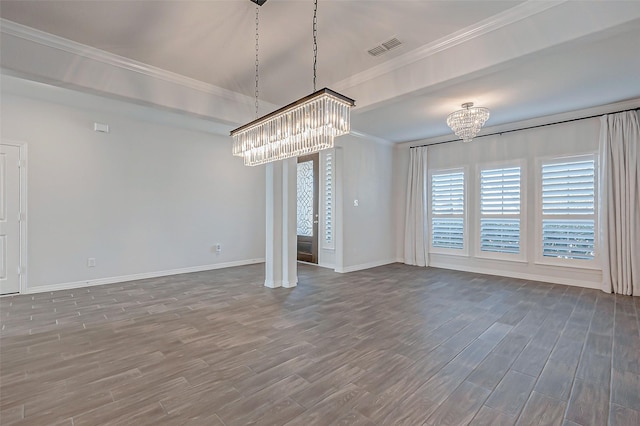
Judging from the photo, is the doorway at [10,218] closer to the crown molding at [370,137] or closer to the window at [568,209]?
the crown molding at [370,137]

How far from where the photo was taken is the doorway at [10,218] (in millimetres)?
4285

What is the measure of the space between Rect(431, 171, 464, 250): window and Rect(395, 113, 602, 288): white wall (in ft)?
0.56

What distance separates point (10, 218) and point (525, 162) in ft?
27.2

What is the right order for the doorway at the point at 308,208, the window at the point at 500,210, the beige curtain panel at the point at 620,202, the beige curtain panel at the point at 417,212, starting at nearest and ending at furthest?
the beige curtain panel at the point at 620,202
the window at the point at 500,210
the beige curtain panel at the point at 417,212
the doorway at the point at 308,208

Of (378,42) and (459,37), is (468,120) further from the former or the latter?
(378,42)

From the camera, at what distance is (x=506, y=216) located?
5641 mm

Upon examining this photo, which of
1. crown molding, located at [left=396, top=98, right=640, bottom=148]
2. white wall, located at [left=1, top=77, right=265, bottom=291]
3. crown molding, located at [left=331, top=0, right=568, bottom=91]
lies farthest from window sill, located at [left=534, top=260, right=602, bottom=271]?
white wall, located at [left=1, top=77, right=265, bottom=291]

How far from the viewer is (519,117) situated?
5246mm

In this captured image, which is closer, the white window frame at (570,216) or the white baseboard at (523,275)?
the white window frame at (570,216)

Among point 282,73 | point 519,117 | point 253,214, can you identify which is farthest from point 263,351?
point 519,117

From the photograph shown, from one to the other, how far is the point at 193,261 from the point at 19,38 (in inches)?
167

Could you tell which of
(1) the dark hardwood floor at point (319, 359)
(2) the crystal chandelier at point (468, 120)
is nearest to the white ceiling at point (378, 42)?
(2) the crystal chandelier at point (468, 120)

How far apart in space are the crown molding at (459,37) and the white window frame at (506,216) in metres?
3.53

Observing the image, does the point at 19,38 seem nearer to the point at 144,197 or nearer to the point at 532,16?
the point at 144,197
